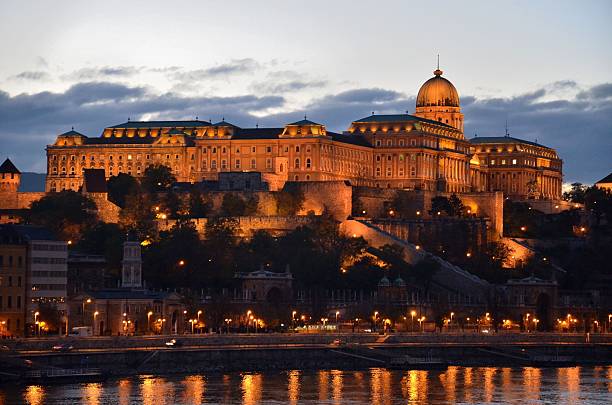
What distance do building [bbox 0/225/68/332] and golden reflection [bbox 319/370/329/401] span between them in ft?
63.4

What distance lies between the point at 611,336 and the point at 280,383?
3843 cm

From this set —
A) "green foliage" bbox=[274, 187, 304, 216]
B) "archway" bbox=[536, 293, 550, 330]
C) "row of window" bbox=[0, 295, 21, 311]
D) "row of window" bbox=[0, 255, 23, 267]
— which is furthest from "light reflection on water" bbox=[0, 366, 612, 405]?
"green foliage" bbox=[274, 187, 304, 216]

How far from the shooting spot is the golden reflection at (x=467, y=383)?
392 ft

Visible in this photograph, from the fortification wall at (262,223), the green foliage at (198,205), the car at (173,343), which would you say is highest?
the green foliage at (198,205)

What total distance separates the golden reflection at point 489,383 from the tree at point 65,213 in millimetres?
52043

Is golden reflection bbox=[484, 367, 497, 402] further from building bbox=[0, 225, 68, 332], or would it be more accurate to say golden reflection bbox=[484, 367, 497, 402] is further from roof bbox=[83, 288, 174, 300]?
Result: building bbox=[0, 225, 68, 332]

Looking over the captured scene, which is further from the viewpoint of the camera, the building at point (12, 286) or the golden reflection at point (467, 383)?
the building at point (12, 286)

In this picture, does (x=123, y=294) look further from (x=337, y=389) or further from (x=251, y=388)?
(x=337, y=389)

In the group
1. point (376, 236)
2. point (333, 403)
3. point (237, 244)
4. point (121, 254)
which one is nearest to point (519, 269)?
point (376, 236)

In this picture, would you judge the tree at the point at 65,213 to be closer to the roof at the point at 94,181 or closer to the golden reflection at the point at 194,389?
the roof at the point at 94,181

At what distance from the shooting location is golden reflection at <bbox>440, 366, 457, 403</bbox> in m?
119

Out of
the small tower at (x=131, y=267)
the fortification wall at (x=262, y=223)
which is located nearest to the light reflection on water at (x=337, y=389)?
the small tower at (x=131, y=267)

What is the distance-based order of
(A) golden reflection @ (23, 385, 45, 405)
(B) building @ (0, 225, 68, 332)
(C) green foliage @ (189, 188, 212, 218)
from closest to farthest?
(A) golden reflection @ (23, 385, 45, 405) → (B) building @ (0, 225, 68, 332) → (C) green foliage @ (189, 188, 212, 218)

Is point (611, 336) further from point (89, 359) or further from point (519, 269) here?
point (89, 359)
